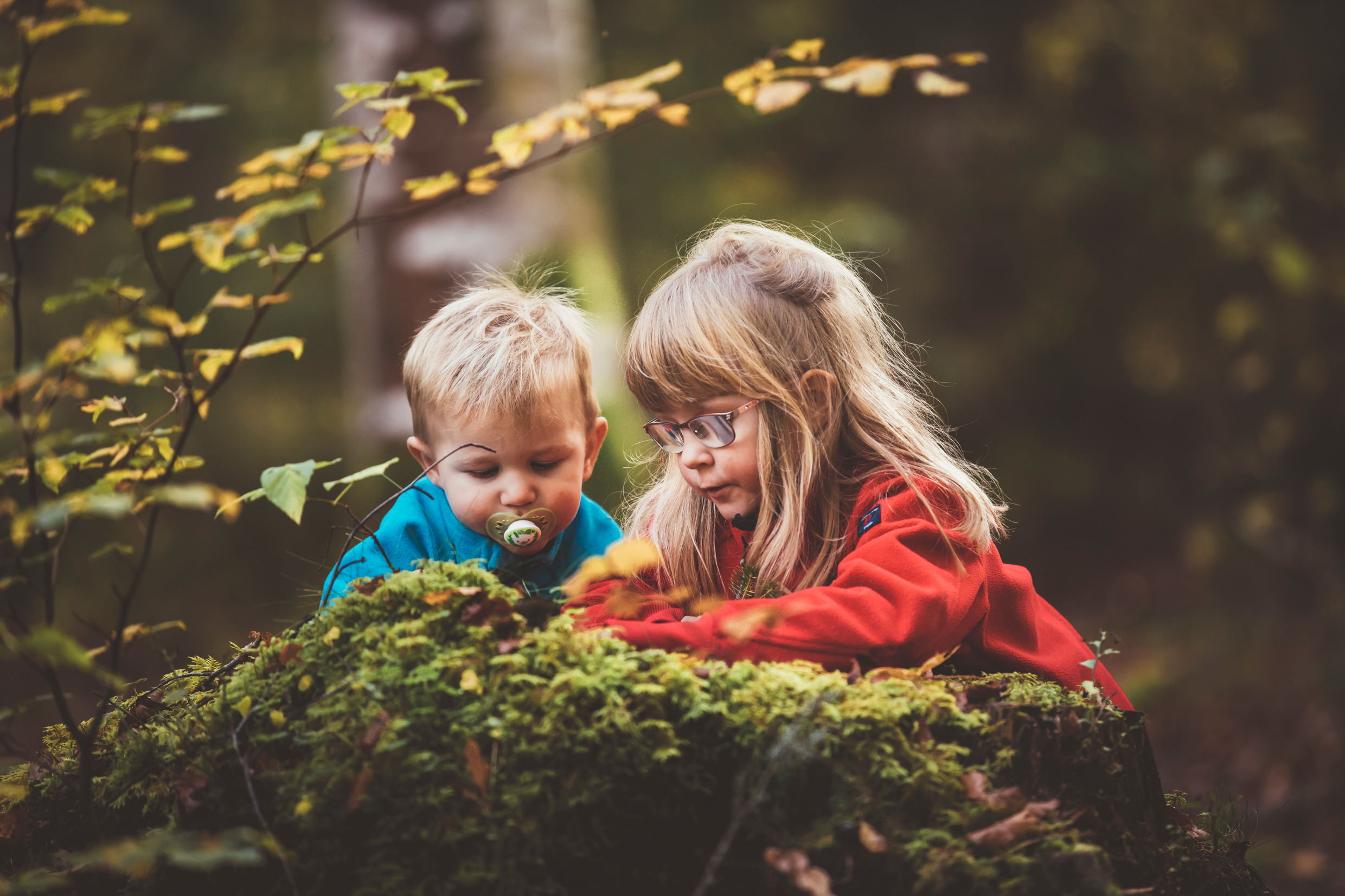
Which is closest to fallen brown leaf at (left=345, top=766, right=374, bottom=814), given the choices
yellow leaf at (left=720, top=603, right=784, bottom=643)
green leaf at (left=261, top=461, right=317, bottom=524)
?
green leaf at (left=261, top=461, right=317, bottom=524)

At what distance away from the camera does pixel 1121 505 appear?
10398 millimetres

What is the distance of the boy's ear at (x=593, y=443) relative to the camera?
9.78 ft

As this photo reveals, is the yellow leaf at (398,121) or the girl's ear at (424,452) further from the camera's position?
the girl's ear at (424,452)

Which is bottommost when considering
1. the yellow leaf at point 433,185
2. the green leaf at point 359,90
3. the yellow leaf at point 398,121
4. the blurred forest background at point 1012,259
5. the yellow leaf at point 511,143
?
the blurred forest background at point 1012,259

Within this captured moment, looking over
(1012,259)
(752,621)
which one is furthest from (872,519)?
(1012,259)

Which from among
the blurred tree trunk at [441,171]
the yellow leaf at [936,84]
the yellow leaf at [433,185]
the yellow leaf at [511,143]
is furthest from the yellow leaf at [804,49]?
the blurred tree trunk at [441,171]

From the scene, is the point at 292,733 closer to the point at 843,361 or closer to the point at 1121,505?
the point at 843,361

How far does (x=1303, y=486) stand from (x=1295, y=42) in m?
2.91

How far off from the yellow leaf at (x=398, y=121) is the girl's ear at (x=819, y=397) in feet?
4.17

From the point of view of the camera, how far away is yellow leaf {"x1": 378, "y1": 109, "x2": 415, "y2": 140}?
1.81 meters

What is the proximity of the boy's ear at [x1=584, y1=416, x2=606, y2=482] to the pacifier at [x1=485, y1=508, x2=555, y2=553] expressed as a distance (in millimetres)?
259

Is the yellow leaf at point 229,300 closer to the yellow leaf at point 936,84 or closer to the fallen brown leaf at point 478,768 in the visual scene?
the fallen brown leaf at point 478,768

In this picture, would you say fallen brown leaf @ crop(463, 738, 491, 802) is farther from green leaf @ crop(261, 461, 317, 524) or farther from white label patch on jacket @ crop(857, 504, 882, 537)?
white label patch on jacket @ crop(857, 504, 882, 537)

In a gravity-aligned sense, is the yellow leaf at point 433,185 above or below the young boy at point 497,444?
above
